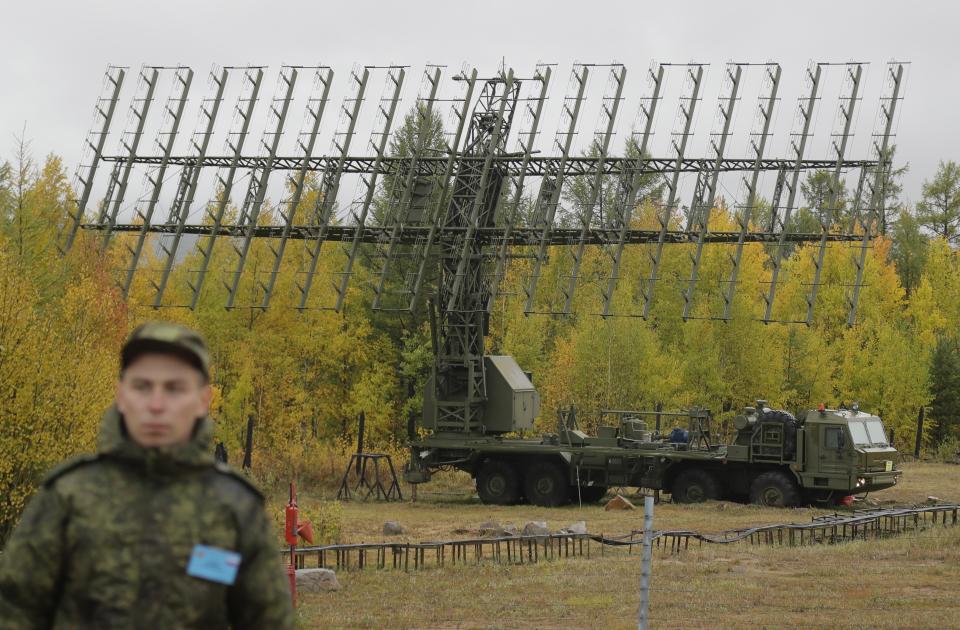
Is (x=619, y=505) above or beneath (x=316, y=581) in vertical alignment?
above

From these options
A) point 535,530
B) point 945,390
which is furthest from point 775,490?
point 945,390

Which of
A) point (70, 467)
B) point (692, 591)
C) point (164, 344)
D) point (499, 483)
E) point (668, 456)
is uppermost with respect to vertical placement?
point (668, 456)

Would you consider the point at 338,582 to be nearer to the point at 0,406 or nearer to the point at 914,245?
the point at 0,406

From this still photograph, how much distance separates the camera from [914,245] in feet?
250

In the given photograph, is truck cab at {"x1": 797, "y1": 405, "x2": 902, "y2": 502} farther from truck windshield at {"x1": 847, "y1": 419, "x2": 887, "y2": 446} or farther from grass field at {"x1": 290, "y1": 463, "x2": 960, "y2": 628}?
grass field at {"x1": 290, "y1": 463, "x2": 960, "y2": 628}

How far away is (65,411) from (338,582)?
5292 mm

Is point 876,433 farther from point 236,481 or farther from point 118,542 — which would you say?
point 118,542

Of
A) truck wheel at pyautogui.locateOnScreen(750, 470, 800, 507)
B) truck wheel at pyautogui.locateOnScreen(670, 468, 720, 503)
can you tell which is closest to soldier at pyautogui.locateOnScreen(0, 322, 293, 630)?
truck wheel at pyautogui.locateOnScreen(750, 470, 800, 507)

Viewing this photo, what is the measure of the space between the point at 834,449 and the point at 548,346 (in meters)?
26.9

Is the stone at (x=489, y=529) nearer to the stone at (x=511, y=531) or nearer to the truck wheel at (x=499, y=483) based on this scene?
the stone at (x=511, y=531)

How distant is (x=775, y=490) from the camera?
32.7 metres

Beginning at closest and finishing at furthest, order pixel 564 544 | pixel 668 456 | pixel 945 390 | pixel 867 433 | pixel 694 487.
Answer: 1. pixel 564 544
2. pixel 867 433
3. pixel 668 456
4. pixel 694 487
5. pixel 945 390

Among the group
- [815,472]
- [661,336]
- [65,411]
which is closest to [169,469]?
[65,411]

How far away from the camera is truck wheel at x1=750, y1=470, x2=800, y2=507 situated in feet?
107
